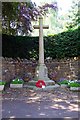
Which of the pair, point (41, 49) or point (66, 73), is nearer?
point (41, 49)

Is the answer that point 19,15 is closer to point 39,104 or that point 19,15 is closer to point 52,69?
point 52,69

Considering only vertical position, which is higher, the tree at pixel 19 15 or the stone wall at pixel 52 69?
the tree at pixel 19 15

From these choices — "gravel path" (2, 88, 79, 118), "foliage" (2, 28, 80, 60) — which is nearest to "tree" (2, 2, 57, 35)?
"foliage" (2, 28, 80, 60)

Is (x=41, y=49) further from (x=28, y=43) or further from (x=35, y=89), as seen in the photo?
(x=28, y=43)

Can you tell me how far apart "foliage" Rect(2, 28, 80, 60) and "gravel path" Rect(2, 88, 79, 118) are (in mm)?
3936

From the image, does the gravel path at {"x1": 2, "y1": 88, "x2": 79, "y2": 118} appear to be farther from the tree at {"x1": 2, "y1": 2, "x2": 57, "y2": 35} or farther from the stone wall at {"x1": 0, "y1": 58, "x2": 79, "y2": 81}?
the tree at {"x1": 2, "y1": 2, "x2": 57, "y2": 35}

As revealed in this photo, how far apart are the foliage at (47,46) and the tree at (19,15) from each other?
2.46 feet

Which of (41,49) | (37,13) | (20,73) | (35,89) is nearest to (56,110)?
(35,89)

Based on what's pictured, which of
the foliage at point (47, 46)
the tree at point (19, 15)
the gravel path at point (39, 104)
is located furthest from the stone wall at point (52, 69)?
the gravel path at point (39, 104)

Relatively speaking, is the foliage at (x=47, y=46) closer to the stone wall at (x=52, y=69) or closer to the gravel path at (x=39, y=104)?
Answer: the stone wall at (x=52, y=69)

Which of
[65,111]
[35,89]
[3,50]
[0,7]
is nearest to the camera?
[65,111]

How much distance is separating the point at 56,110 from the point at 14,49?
6.64 meters

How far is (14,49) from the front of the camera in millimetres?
11211

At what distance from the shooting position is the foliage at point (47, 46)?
1106 cm
